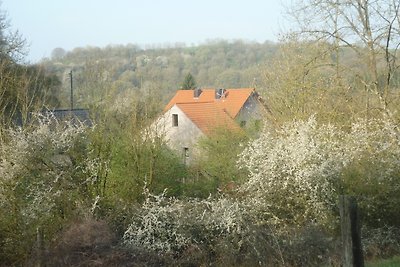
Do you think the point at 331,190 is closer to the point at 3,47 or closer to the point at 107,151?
the point at 107,151

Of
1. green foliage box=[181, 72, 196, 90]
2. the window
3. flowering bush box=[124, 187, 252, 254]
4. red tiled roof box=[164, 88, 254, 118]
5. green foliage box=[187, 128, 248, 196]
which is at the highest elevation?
green foliage box=[181, 72, 196, 90]

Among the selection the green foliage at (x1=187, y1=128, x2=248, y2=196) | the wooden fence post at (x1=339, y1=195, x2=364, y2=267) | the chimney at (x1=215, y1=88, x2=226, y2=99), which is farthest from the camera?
the chimney at (x1=215, y1=88, x2=226, y2=99)

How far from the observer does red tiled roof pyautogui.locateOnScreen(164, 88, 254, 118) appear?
42469 millimetres

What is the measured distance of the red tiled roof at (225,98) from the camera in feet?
139

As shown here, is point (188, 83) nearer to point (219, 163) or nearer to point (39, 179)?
point (219, 163)

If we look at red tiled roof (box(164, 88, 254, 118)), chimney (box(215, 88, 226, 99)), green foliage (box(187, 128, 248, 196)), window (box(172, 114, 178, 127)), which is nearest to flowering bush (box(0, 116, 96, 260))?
green foliage (box(187, 128, 248, 196))

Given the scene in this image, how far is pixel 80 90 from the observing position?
15.1 m

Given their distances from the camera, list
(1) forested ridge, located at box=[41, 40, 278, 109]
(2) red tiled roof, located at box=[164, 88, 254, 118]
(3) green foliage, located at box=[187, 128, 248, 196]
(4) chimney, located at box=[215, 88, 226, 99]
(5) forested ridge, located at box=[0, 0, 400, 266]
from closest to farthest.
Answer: (5) forested ridge, located at box=[0, 0, 400, 266], (3) green foliage, located at box=[187, 128, 248, 196], (1) forested ridge, located at box=[41, 40, 278, 109], (2) red tiled roof, located at box=[164, 88, 254, 118], (4) chimney, located at box=[215, 88, 226, 99]

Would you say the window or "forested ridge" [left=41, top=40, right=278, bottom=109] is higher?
"forested ridge" [left=41, top=40, right=278, bottom=109]

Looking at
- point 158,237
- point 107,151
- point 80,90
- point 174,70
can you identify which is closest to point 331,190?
point 158,237

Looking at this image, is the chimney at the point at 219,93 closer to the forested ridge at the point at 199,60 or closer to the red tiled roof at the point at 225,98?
the red tiled roof at the point at 225,98

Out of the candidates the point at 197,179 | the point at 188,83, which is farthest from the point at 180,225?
the point at 188,83

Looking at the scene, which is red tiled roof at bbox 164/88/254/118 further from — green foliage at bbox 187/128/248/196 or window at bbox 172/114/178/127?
green foliage at bbox 187/128/248/196

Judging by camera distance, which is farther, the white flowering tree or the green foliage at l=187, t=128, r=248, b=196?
the green foliage at l=187, t=128, r=248, b=196
